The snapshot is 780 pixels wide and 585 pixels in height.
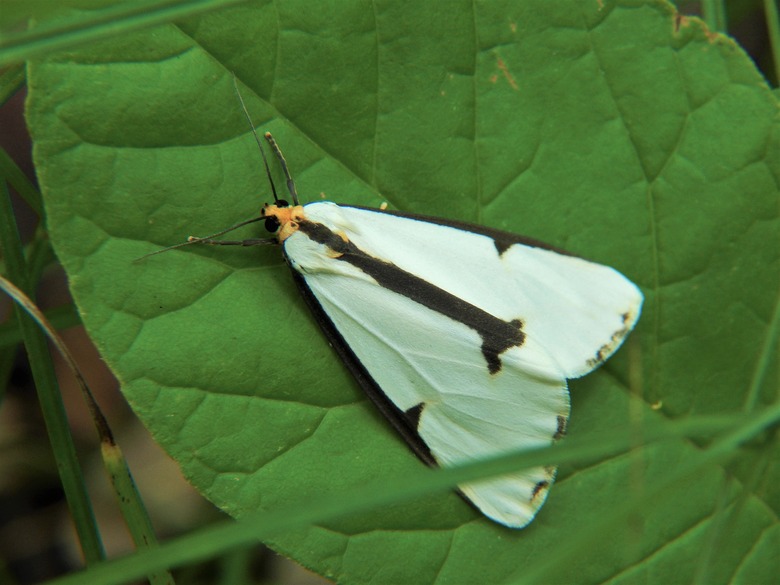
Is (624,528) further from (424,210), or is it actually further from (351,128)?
(351,128)

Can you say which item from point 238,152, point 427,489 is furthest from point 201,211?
point 427,489

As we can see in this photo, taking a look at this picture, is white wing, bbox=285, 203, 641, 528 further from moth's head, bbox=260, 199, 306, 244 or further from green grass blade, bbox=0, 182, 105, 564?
green grass blade, bbox=0, 182, 105, 564

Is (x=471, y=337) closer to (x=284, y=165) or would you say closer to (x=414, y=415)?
(x=414, y=415)

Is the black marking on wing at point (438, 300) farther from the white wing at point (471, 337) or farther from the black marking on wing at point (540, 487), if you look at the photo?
the black marking on wing at point (540, 487)

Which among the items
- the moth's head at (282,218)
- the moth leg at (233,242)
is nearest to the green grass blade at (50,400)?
the moth leg at (233,242)

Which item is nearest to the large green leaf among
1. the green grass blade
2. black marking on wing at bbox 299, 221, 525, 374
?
black marking on wing at bbox 299, 221, 525, 374

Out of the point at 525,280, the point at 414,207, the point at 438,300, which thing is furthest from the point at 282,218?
the point at 525,280
